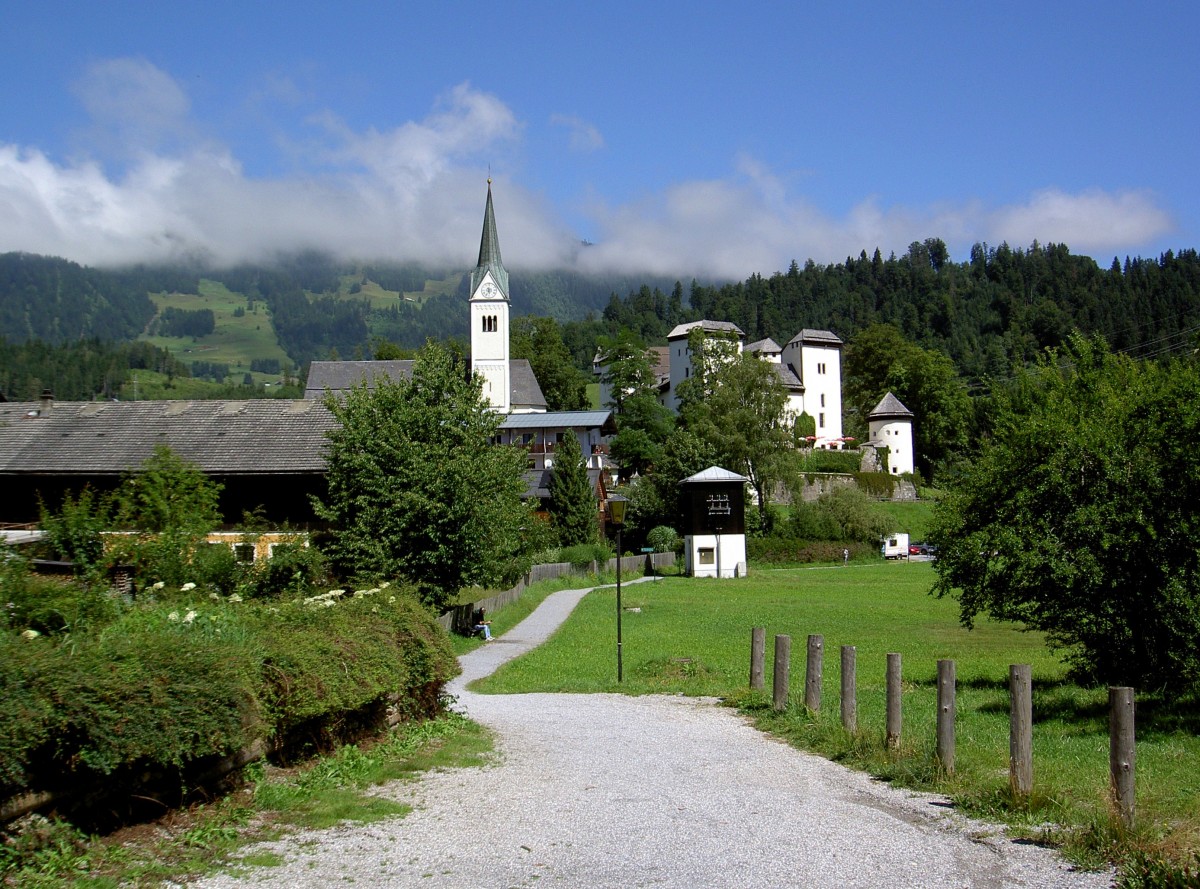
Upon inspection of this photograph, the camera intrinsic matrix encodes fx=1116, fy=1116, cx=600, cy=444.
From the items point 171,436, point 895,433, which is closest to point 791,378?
point 895,433

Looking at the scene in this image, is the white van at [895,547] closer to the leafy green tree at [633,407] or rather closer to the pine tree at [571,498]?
the leafy green tree at [633,407]

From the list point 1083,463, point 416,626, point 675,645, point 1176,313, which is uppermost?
point 1176,313

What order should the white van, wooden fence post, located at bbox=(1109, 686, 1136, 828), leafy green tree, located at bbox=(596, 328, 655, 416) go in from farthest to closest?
1. leafy green tree, located at bbox=(596, 328, 655, 416)
2. the white van
3. wooden fence post, located at bbox=(1109, 686, 1136, 828)

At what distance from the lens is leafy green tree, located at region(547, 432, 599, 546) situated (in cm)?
6594

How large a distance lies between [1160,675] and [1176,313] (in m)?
157

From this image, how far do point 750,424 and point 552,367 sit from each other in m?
53.3

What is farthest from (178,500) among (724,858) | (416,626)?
(724,858)

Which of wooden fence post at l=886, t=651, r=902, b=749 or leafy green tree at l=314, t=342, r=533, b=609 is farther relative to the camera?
leafy green tree at l=314, t=342, r=533, b=609

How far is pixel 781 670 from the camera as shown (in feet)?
49.4

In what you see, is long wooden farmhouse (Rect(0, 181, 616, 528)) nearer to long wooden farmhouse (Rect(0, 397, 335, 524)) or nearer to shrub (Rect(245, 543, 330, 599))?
long wooden farmhouse (Rect(0, 397, 335, 524))

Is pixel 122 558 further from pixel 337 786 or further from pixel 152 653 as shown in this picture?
pixel 152 653

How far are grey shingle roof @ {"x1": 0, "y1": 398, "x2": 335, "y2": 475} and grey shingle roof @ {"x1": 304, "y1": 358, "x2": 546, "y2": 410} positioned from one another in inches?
1846

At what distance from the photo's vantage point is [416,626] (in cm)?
1266

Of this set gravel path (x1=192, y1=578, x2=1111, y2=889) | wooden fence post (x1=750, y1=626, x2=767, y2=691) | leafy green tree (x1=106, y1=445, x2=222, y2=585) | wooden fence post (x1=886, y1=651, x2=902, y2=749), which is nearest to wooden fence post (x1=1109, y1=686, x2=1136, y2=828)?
gravel path (x1=192, y1=578, x2=1111, y2=889)
